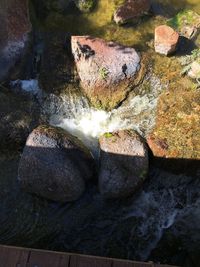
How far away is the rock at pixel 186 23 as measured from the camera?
376 inches

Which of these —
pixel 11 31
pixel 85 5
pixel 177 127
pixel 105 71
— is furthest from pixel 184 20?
pixel 11 31

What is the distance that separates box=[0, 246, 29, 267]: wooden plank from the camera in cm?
627

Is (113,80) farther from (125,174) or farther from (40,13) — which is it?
(40,13)

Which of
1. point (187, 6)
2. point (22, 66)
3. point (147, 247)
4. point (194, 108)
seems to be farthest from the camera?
point (187, 6)

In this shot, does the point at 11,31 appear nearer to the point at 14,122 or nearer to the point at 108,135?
the point at 14,122

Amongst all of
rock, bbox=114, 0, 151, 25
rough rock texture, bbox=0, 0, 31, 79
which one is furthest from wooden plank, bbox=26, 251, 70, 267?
rock, bbox=114, 0, 151, 25

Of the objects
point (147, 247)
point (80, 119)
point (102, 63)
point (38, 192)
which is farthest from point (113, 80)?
point (147, 247)

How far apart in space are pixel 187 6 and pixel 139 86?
250 cm

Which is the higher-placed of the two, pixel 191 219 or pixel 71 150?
pixel 71 150

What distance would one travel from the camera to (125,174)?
7621 millimetres

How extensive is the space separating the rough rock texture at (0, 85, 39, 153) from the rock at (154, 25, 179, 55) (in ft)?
9.41

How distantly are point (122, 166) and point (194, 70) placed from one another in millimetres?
2583

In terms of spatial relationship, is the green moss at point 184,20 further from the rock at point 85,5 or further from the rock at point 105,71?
the rock at point 85,5

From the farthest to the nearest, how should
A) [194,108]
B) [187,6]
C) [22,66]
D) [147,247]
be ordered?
[187,6], [22,66], [194,108], [147,247]
